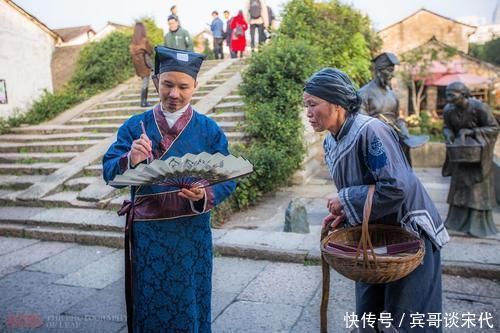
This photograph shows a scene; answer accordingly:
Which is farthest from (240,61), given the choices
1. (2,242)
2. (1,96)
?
(2,242)

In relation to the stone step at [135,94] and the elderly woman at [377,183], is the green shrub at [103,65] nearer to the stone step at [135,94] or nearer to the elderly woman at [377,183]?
the stone step at [135,94]

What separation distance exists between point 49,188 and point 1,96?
6137mm

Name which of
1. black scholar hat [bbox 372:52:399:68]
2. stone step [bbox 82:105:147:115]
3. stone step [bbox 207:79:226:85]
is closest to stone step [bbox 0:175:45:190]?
stone step [bbox 82:105:147:115]

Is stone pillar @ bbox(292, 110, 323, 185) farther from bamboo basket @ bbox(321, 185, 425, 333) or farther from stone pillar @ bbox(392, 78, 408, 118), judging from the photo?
stone pillar @ bbox(392, 78, 408, 118)

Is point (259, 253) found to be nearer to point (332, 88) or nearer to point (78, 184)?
point (332, 88)

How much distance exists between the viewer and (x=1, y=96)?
38.8 feet

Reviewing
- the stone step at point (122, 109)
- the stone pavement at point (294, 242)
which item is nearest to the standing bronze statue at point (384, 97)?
the stone pavement at point (294, 242)

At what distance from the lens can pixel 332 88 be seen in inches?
84.2

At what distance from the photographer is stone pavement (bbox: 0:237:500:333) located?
3.48 meters

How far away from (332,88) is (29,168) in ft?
25.3

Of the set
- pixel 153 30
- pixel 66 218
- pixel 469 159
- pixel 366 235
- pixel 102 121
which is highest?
pixel 153 30


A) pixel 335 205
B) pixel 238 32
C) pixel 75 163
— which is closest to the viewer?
pixel 335 205

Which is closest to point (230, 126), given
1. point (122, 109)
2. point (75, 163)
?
point (75, 163)

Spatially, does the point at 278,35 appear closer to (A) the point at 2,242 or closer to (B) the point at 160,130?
(A) the point at 2,242
